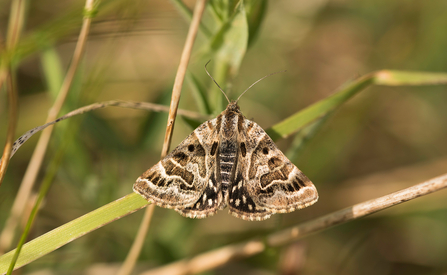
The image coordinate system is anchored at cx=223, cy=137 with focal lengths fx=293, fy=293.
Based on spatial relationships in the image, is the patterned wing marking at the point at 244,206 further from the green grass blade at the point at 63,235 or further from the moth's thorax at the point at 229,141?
the green grass blade at the point at 63,235

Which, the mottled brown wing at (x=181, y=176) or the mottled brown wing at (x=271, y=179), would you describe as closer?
the mottled brown wing at (x=181, y=176)

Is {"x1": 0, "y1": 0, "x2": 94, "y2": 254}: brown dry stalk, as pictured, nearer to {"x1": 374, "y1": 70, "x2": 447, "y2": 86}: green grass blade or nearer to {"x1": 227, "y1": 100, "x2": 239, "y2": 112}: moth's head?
{"x1": 227, "y1": 100, "x2": 239, "y2": 112}: moth's head

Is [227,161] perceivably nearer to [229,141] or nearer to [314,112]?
[229,141]

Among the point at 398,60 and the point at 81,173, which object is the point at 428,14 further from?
the point at 81,173

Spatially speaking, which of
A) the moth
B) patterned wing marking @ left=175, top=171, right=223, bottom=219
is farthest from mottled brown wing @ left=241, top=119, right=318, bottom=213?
patterned wing marking @ left=175, top=171, right=223, bottom=219

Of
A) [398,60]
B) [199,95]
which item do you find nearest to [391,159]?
[398,60]

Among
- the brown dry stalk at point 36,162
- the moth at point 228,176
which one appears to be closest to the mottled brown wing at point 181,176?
the moth at point 228,176

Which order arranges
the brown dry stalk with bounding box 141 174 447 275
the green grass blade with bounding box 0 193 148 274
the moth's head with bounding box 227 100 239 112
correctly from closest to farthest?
the green grass blade with bounding box 0 193 148 274
the brown dry stalk with bounding box 141 174 447 275
the moth's head with bounding box 227 100 239 112
